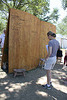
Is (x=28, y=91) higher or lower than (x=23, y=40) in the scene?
lower

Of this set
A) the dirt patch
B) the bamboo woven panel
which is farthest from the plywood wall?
the dirt patch

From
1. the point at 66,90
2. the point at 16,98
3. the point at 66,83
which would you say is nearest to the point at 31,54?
the point at 66,83

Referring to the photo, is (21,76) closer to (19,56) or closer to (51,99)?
(19,56)

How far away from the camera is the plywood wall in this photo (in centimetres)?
491

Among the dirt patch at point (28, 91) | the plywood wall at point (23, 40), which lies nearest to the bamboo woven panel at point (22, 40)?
the plywood wall at point (23, 40)

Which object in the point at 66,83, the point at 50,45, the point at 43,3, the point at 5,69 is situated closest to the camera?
the point at 50,45

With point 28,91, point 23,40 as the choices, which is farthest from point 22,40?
point 28,91

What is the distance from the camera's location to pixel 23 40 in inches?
207

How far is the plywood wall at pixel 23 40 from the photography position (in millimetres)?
4910

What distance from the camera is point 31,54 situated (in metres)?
5.72

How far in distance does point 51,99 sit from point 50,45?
154 cm

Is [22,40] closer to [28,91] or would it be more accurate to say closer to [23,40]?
[23,40]

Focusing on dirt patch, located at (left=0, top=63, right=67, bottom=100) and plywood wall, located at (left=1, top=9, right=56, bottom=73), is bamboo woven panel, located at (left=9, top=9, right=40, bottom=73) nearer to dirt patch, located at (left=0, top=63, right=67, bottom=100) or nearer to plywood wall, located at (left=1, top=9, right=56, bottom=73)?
plywood wall, located at (left=1, top=9, right=56, bottom=73)

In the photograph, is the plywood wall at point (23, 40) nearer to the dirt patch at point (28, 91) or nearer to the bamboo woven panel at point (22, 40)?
the bamboo woven panel at point (22, 40)
